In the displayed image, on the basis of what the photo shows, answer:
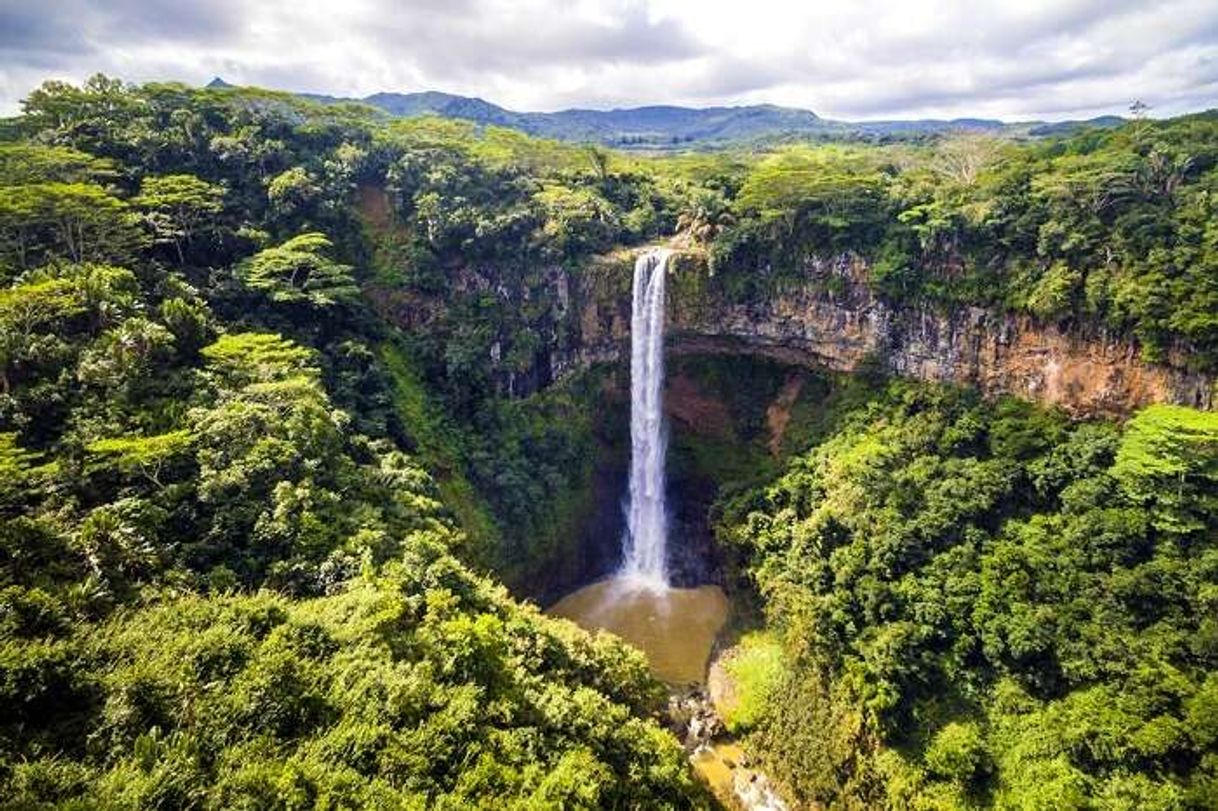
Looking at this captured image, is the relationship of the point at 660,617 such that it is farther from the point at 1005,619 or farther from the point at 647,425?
the point at 1005,619

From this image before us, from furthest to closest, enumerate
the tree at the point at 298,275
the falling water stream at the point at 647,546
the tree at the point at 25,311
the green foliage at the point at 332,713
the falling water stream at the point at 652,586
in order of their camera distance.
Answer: the falling water stream at the point at 647,546 → the tree at the point at 298,275 → the falling water stream at the point at 652,586 → the tree at the point at 25,311 → the green foliage at the point at 332,713

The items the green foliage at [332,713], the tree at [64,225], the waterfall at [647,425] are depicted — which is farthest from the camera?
the waterfall at [647,425]

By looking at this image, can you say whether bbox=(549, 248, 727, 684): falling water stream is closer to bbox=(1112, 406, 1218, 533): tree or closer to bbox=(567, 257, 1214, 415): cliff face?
bbox=(567, 257, 1214, 415): cliff face

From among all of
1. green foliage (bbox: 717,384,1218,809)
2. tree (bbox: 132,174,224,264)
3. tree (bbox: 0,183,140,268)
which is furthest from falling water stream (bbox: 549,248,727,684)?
tree (bbox: 0,183,140,268)

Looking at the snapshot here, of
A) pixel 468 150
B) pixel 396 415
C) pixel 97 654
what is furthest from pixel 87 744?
pixel 468 150

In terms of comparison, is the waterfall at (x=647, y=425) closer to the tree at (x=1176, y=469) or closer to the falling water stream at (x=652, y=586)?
the falling water stream at (x=652, y=586)

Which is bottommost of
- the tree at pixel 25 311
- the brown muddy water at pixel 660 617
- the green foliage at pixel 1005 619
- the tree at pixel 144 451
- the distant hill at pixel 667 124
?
the brown muddy water at pixel 660 617

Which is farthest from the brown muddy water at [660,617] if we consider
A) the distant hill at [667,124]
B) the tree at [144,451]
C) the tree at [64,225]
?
the distant hill at [667,124]
